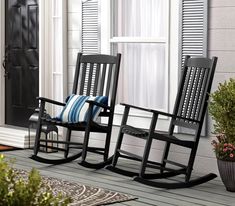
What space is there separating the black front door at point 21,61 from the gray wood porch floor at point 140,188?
1799mm

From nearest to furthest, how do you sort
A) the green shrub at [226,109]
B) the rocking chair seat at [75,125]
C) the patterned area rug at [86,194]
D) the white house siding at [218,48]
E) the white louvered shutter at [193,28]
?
the patterned area rug at [86,194] < the green shrub at [226,109] < the white house siding at [218,48] < the white louvered shutter at [193,28] < the rocking chair seat at [75,125]

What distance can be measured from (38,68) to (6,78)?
675 millimetres

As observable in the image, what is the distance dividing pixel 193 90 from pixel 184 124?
30 centimetres

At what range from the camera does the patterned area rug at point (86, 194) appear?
4.19 m

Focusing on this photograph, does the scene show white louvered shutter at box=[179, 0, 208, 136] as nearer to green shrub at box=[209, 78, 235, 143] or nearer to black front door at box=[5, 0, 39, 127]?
green shrub at box=[209, 78, 235, 143]

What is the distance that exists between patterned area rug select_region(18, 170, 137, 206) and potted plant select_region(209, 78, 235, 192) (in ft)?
2.63

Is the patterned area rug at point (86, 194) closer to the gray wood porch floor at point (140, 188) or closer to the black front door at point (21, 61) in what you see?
the gray wood porch floor at point (140, 188)

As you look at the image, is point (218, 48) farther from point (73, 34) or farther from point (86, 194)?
point (73, 34)

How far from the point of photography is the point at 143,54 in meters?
5.92

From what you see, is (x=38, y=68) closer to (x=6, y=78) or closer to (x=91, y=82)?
(x=6, y=78)

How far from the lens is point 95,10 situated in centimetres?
643

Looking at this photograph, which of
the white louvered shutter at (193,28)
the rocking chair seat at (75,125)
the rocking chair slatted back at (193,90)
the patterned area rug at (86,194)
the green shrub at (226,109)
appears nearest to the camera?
the patterned area rug at (86,194)

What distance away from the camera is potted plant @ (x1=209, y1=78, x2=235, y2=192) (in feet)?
14.9

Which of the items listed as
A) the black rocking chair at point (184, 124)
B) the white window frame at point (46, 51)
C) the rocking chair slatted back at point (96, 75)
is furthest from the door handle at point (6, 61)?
the black rocking chair at point (184, 124)
